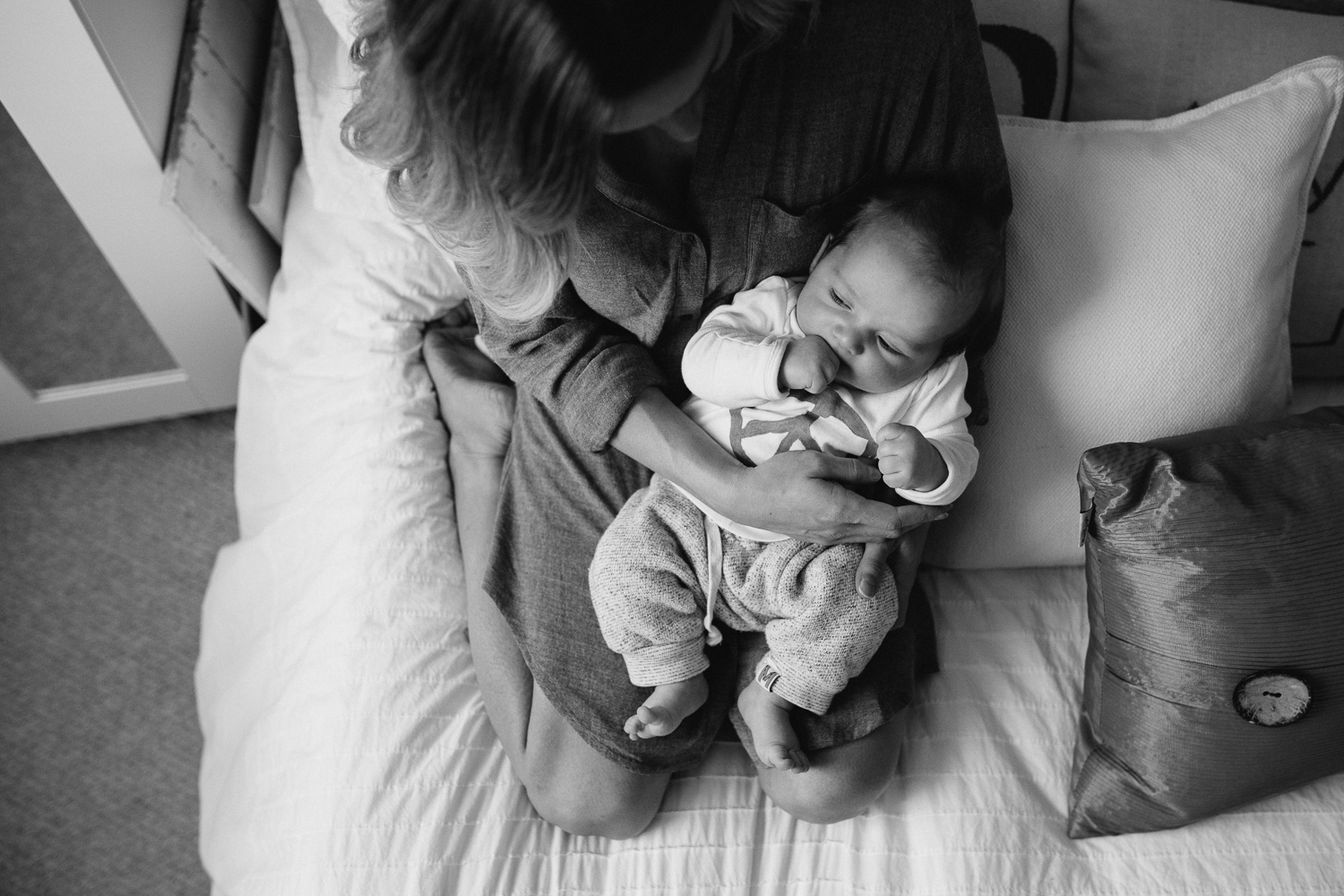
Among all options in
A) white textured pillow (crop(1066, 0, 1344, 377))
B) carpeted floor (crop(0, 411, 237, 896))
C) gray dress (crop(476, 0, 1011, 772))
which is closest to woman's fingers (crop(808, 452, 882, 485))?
gray dress (crop(476, 0, 1011, 772))

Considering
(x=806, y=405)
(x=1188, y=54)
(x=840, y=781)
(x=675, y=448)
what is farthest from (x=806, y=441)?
(x=1188, y=54)

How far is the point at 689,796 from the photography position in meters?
1.10

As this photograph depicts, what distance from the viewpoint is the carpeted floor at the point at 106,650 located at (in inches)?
55.1

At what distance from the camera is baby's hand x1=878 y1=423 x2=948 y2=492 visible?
0.94 m

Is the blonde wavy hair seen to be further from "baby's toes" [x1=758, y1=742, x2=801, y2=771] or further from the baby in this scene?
"baby's toes" [x1=758, y1=742, x2=801, y2=771]

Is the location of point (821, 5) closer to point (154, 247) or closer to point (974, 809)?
point (974, 809)

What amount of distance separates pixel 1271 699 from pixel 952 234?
24.0 inches

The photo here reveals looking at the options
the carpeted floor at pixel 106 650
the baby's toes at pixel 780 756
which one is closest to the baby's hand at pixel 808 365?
the baby's toes at pixel 780 756

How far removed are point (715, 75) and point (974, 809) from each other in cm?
87

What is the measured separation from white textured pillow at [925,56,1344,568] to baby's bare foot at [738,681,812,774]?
1.47ft

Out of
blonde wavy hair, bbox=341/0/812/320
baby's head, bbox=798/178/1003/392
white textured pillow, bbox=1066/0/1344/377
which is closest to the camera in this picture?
blonde wavy hair, bbox=341/0/812/320

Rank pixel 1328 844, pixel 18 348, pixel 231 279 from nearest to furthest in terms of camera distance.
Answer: pixel 1328 844 → pixel 231 279 → pixel 18 348

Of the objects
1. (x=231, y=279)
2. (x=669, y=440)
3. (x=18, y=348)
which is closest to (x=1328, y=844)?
(x=669, y=440)

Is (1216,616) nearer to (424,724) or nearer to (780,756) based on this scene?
(780,756)
